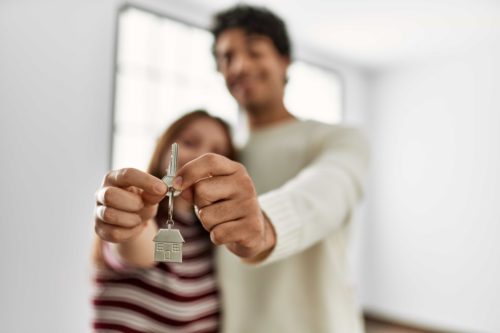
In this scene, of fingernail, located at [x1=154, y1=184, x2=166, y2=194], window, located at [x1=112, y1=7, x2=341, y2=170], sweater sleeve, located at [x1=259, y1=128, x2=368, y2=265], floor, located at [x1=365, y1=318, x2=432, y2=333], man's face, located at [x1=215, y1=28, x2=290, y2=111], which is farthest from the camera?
floor, located at [x1=365, y1=318, x2=432, y2=333]

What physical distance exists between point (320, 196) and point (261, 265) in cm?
9

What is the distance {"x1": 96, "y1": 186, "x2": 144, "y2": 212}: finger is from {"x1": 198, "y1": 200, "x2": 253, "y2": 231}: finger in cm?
4

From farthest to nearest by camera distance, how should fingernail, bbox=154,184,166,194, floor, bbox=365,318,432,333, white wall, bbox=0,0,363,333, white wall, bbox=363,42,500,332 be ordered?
floor, bbox=365,318,432,333 < white wall, bbox=363,42,500,332 < white wall, bbox=0,0,363,333 < fingernail, bbox=154,184,166,194

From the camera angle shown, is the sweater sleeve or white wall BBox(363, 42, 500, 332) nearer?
the sweater sleeve

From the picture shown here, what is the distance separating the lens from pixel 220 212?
24 centimetres

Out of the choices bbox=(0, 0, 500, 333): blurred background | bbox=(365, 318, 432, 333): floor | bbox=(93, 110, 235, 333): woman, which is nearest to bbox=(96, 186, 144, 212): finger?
bbox=(93, 110, 235, 333): woman

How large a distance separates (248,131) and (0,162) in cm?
89

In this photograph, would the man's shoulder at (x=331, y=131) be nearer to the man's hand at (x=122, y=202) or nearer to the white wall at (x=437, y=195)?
the man's hand at (x=122, y=202)

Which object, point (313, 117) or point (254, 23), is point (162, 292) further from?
point (313, 117)

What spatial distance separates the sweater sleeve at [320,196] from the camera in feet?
1.02

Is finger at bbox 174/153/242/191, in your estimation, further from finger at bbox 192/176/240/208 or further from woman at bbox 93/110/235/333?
woman at bbox 93/110/235/333

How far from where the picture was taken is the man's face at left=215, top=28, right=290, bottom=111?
1.86 feet

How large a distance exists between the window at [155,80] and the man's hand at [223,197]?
3.60 feet

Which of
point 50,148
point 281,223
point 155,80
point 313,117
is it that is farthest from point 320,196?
point 313,117
